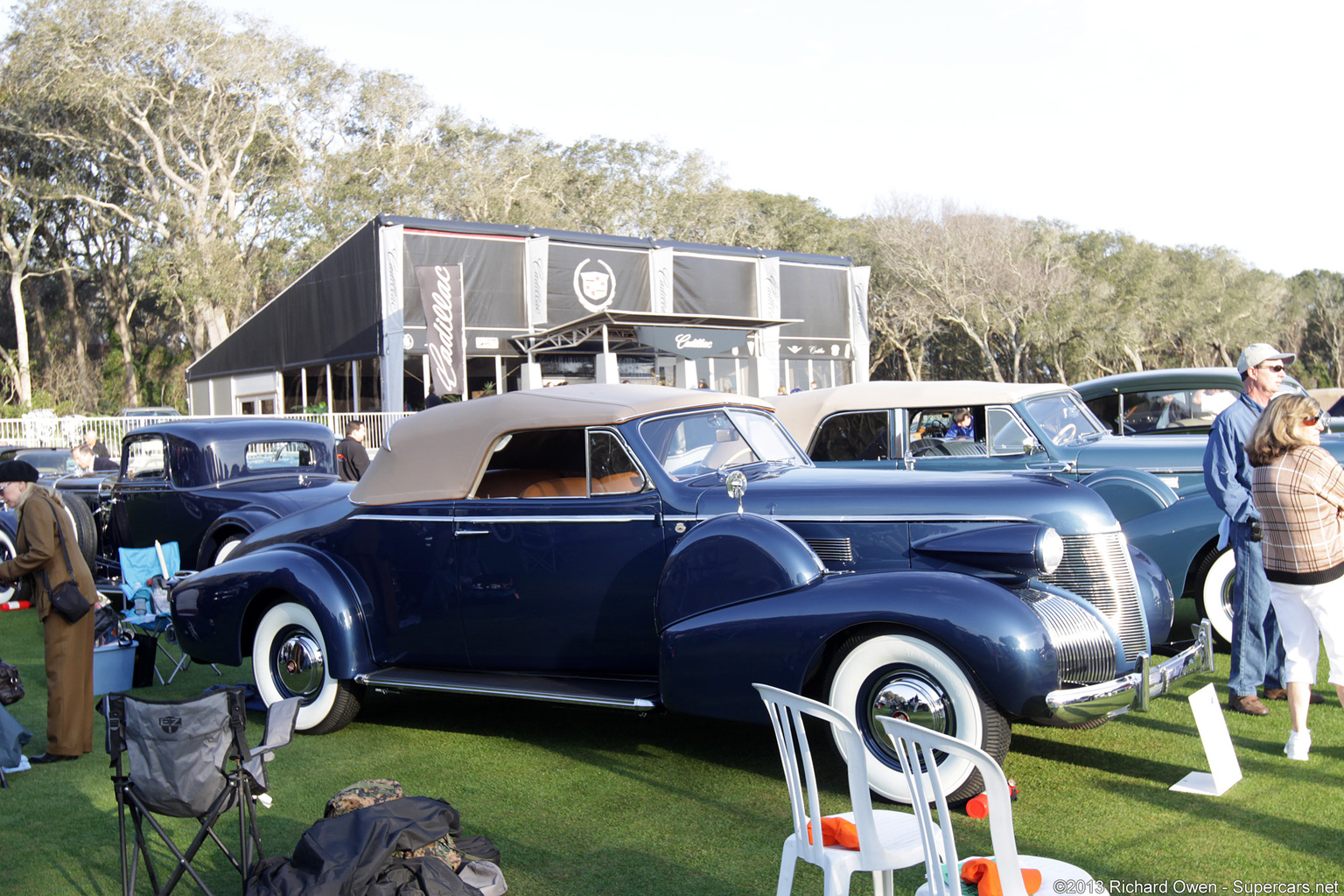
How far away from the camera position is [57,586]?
579 cm

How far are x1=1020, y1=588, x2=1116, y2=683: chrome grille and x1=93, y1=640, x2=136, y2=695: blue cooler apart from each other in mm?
5947

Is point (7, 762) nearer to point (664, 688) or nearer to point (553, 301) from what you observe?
point (664, 688)

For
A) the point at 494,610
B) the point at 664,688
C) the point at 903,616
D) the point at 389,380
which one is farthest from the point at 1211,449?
the point at 389,380

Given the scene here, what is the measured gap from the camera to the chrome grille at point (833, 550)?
507 cm

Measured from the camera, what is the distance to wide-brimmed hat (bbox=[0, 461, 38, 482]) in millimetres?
5805

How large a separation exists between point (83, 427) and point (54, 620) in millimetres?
18750

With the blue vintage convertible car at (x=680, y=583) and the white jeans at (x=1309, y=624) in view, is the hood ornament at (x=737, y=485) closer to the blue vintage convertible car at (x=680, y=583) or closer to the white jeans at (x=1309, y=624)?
the blue vintage convertible car at (x=680, y=583)

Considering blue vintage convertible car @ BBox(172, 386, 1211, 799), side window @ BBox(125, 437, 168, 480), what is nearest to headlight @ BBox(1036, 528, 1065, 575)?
blue vintage convertible car @ BBox(172, 386, 1211, 799)

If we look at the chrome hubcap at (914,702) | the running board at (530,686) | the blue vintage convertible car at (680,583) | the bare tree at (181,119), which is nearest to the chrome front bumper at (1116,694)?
the blue vintage convertible car at (680,583)

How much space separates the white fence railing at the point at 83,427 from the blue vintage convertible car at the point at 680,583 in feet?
50.3

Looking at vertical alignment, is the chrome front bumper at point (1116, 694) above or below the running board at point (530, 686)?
above

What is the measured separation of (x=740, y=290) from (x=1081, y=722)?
2873cm

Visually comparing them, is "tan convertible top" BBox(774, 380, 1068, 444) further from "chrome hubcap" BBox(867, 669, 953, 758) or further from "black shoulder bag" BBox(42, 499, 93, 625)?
"black shoulder bag" BBox(42, 499, 93, 625)

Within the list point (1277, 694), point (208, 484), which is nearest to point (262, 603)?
point (208, 484)
